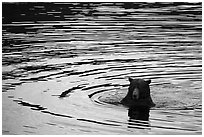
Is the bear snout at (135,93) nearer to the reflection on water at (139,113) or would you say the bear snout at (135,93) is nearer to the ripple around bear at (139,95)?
the ripple around bear at (139,95)

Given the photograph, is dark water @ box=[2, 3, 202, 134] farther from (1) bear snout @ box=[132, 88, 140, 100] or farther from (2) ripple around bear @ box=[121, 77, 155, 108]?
(1) bear snout @ box=[132, 88, 140, 100]

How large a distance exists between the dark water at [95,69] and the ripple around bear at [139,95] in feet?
0.95

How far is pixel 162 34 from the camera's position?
26.5 meters

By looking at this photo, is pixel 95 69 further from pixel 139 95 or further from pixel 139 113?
pixel 139 113

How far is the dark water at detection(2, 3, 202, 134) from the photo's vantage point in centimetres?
1388

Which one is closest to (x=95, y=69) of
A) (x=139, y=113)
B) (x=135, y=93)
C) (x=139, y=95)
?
(x=139, y=95)

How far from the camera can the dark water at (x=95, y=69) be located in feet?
45.5

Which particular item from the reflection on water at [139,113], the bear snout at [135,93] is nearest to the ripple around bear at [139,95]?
the bear snout at [135,93]

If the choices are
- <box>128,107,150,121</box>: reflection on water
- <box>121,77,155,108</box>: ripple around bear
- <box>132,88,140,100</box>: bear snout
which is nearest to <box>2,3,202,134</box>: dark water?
<box>128,107,150,121</box>: reflection on water

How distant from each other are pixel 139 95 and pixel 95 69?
439cm

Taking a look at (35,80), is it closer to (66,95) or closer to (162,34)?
(66,95)

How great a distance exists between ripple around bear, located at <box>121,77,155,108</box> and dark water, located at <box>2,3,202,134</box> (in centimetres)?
29

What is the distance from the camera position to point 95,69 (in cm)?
1953

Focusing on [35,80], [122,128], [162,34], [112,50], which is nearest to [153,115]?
[122,128]
